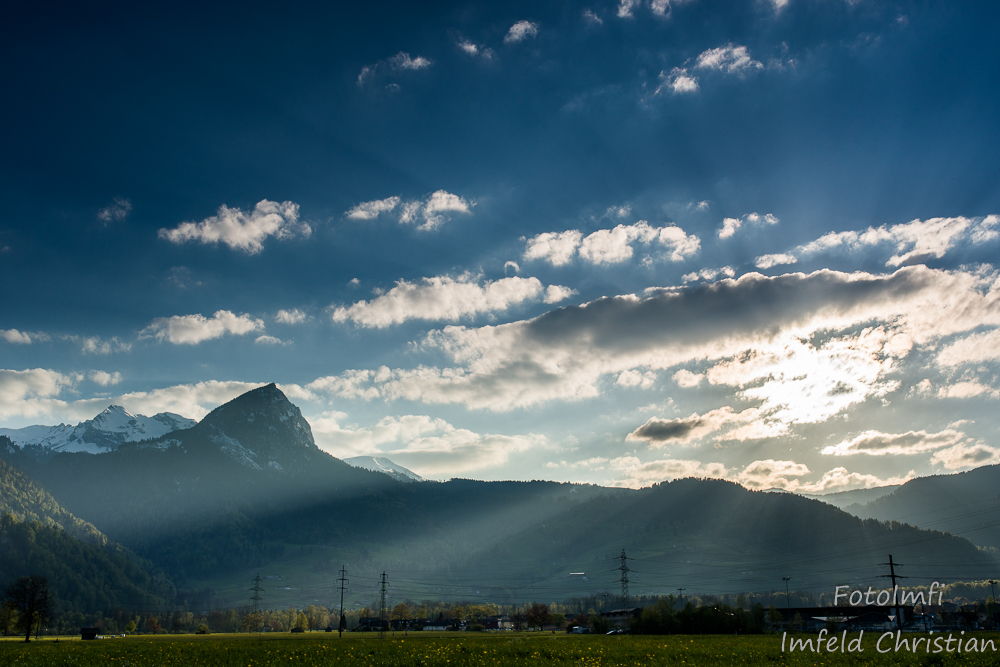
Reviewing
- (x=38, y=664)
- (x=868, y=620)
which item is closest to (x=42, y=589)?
Answer: (x=38, y=664)

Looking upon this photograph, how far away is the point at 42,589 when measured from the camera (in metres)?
129

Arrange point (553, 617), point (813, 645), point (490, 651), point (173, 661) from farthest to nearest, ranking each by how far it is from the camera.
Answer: point (553, 617)
point (813, 645)
point (490, 651)
point (173, 661)

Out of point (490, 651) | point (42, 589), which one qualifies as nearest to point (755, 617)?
point (490, 651)

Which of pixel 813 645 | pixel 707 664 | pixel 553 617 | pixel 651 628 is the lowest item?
pixel 553 617

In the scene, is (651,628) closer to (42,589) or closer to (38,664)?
(38,664)

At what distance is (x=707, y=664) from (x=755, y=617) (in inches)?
3592

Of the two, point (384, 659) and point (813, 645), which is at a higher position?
point (384, 659)

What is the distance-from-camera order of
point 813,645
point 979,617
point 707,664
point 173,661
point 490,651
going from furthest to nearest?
point 979,617, point 813,645, point 490,651, point 173,661, point 707,664

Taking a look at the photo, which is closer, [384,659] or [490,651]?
[384,659]

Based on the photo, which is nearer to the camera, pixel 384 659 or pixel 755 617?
pixel 384 659

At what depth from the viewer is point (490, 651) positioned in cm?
3606

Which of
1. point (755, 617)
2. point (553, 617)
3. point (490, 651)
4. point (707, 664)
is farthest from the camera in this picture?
point (553, 617)

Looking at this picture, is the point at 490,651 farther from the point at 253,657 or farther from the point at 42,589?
the point at 42,589

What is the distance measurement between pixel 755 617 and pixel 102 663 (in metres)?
107
